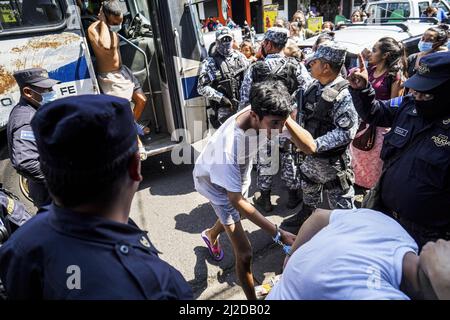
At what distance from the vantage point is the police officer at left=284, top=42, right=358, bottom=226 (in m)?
2.43

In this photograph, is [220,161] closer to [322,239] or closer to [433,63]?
[322,239]

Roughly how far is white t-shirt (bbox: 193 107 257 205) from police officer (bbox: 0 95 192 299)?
102 cm

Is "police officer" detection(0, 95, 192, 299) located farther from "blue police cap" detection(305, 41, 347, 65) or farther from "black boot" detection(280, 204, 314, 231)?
"black boot" detection(280, 204, 314, 231)

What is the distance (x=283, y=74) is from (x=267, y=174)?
3.60 ft

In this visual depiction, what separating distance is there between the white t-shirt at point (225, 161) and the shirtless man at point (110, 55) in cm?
195

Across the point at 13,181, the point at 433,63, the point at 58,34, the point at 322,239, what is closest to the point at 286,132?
the point at 433,63

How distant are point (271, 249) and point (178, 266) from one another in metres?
0.87

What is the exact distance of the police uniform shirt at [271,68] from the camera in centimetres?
341

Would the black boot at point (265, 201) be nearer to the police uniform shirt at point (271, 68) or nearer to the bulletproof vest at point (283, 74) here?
the police uniform shirt at point (271, 68)

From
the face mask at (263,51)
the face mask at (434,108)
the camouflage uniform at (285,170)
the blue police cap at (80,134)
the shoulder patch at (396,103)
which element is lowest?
the camouflage uniform at (285,170)

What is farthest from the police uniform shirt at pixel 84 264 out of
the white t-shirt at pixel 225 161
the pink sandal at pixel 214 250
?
the pink sandal at pixel 214 250

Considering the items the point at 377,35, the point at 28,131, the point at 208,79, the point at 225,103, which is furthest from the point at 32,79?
the point at 377,35

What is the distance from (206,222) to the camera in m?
3.38

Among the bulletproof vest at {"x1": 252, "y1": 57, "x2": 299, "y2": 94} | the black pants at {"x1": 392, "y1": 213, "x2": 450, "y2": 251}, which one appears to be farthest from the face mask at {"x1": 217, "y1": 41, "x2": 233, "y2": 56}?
the black pants at {"x1": 392, "y1": 213, "x2": 450, "y2": 251}
